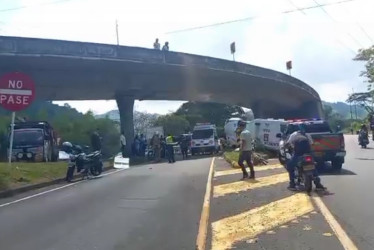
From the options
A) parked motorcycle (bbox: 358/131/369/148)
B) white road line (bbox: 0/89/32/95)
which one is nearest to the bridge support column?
parked motorcycle (bbox: 358/131/369/148)

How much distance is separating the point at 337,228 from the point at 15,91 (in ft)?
35.4

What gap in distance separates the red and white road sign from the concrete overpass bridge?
16984mm

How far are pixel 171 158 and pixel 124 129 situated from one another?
56.9ft

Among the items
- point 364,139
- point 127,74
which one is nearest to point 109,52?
point 127,74

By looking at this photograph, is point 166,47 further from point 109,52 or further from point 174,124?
point 174,124

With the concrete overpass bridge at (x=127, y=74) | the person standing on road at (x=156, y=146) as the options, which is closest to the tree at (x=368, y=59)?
the concrete overpass bridge at (x=127, y=74)

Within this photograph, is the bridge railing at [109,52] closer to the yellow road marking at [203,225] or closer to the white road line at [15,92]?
the white road line at [15,92]

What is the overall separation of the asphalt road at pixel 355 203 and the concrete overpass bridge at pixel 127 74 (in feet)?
69.6

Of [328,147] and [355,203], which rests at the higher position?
[328,147]

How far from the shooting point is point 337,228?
8.76m

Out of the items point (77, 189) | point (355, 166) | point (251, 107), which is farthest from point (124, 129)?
point (77, 189)

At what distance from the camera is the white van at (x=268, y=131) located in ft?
107

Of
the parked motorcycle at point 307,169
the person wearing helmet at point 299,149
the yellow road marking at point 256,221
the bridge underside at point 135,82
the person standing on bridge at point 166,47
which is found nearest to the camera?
the yellow road marking at point 256,221

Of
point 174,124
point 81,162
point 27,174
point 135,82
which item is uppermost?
point 135,82
